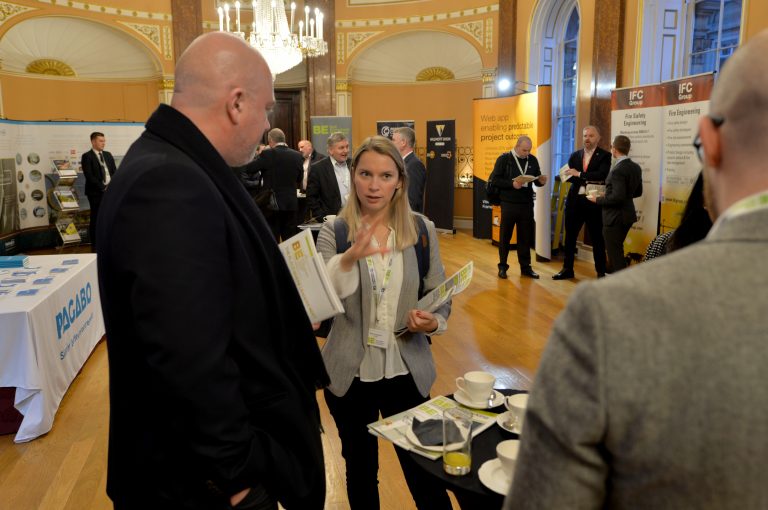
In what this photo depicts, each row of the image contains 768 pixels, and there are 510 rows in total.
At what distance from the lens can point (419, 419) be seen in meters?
1.62

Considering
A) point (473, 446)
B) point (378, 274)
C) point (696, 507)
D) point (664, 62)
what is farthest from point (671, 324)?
point (664, 62)

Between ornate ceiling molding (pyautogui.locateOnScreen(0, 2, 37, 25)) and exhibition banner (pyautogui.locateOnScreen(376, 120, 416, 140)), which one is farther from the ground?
ornate ceiling molding (pyautogui.locateOnScreen(0, 2, 37, 25))

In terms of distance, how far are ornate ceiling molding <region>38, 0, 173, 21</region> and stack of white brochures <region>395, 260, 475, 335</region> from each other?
9481 millimetres

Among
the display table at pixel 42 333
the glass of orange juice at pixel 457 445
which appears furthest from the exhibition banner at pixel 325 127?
the glass of orange juice at pixel 457 445

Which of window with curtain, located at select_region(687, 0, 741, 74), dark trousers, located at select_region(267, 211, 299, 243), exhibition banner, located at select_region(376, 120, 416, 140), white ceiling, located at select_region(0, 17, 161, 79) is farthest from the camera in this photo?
exhibition banner, located at select_region(376, 120, 416, 140)

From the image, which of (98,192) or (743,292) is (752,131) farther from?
(98,192)

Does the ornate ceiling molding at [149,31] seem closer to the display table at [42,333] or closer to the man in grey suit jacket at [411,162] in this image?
the man in grey suit jacket at [411,162]

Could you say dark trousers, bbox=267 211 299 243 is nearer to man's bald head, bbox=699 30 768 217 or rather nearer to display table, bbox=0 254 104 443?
display table, bbox=0 254 104 443

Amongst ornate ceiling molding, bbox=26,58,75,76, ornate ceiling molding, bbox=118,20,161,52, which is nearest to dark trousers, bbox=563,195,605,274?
ornate ceiling molding, bbox=118,20,161,52

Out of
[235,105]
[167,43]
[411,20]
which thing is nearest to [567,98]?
[411,20]

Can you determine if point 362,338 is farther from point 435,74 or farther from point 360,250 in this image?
point 435,74

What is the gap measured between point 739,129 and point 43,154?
9.84 meters

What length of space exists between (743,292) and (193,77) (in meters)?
1.02

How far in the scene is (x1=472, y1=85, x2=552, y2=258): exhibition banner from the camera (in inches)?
290
